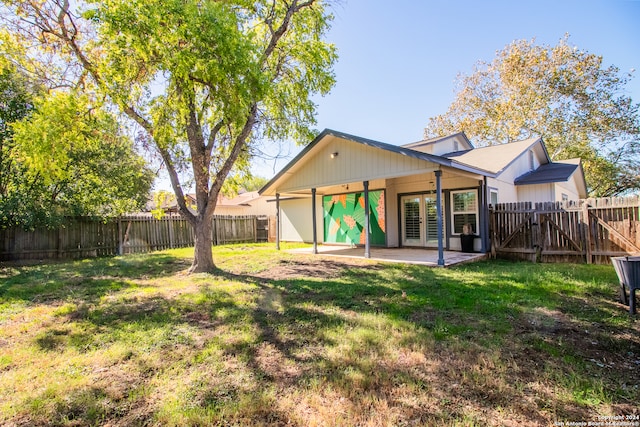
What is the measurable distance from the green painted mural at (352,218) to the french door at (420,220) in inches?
31.9

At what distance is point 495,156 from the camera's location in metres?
11.6

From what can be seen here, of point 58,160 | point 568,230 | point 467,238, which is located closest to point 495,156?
point 467,238

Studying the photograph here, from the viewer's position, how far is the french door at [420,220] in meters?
11.1

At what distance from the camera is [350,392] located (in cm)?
245

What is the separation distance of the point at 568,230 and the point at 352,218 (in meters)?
6.97

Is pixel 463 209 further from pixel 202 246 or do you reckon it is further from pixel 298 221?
pixel 298 221

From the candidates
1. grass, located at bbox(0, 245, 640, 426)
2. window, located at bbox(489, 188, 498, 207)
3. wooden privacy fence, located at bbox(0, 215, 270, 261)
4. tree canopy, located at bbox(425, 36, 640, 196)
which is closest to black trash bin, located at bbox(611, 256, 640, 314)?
grass, located at bbox(0, 245, 640, 426)

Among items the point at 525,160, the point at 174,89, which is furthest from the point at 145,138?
the point at 525,160

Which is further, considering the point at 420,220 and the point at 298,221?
the point at 298,221

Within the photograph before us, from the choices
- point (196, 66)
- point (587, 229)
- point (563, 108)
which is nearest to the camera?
point (196, 66)

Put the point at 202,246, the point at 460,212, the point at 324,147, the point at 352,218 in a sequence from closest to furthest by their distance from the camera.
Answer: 1. the point at 202,246
2. the point at 460,212
3. the point at 324,147
4. the point at 352,218

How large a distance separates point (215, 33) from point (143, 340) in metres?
4.79

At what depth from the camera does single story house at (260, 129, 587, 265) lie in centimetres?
918

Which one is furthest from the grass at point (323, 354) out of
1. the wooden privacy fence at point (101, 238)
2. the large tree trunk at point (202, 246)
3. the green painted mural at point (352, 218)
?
the wooden privacy fence at point (101, 238)
